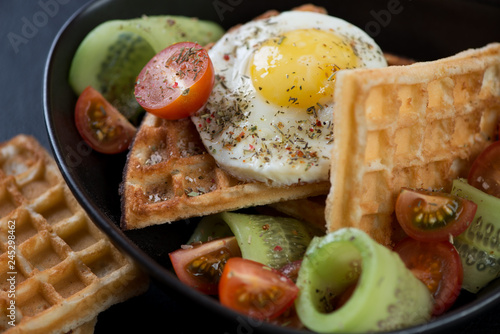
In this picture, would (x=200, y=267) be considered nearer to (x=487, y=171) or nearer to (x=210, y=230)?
(x=210, y=230)

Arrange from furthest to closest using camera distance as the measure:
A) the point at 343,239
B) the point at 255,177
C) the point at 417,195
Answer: the point at 255,177 < the point at 417,195 < the point at 343,239

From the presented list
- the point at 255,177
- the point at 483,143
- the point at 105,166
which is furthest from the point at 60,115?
the point at 483,143

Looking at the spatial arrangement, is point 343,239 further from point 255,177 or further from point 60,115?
point 60,115

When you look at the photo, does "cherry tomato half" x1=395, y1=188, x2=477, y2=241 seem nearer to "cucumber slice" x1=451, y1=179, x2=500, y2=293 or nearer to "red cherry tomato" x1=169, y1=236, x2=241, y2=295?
"cucumber slice" x1=451, y1=179, x2=500, y2=293

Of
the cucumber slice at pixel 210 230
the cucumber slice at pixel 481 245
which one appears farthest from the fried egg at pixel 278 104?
the cucumber slice at pixel 481 245

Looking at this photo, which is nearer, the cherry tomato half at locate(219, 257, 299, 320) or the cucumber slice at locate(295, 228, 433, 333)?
the cucumber slice at locate(295, 228, 433, 333)

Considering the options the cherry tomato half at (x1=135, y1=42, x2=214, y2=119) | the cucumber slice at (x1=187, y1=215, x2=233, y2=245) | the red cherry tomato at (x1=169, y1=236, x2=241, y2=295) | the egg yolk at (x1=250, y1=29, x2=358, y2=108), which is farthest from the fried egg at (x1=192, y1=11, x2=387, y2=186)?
the red cherry tomato at (x1=169, y1=236, x2=241, y2=295)

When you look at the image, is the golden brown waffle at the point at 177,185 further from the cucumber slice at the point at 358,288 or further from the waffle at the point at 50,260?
the cucumber slice at the point at 358,288
